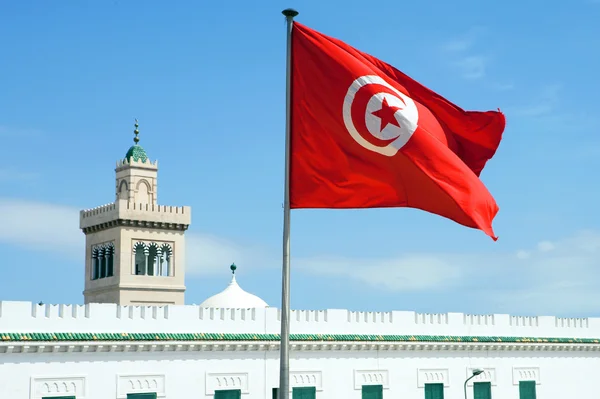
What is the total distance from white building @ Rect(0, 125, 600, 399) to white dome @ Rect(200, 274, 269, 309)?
0.22ft

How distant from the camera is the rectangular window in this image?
36.9 metres

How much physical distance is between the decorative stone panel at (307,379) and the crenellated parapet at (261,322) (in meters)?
1.49

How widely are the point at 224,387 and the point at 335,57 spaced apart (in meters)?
19.8

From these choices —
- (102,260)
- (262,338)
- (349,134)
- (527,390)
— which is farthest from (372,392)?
(102,260)

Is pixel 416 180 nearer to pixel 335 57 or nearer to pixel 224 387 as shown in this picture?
pixel 335 57

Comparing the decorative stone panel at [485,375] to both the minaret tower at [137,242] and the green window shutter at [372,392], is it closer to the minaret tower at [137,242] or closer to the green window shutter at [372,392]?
the green window shutter at [372,392]

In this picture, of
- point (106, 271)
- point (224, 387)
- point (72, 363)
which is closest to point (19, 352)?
point (72, 363)

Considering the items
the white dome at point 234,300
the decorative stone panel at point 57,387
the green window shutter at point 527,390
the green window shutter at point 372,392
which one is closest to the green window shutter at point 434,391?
the green window shutter at point 372,392

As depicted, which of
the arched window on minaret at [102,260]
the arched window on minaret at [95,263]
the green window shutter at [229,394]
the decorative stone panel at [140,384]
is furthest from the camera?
the arched window on minaret at [95,263]

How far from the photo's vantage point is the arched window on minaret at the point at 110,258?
6045 centimetres

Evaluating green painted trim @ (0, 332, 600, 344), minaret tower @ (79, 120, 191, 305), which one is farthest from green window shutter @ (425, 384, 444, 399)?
minaret tower @ (79, 120, 191, 305)

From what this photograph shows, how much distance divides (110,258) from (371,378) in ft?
84.5

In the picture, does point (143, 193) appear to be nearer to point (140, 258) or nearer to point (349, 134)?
point (140, 258)

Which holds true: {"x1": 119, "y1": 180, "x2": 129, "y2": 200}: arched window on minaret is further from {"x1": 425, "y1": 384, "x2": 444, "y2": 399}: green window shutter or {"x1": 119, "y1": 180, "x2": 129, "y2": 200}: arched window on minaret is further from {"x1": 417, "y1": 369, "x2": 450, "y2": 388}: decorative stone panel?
{"x1": 425, "y1": 384, "x2": 444, "y2": 399}: green window shutter
